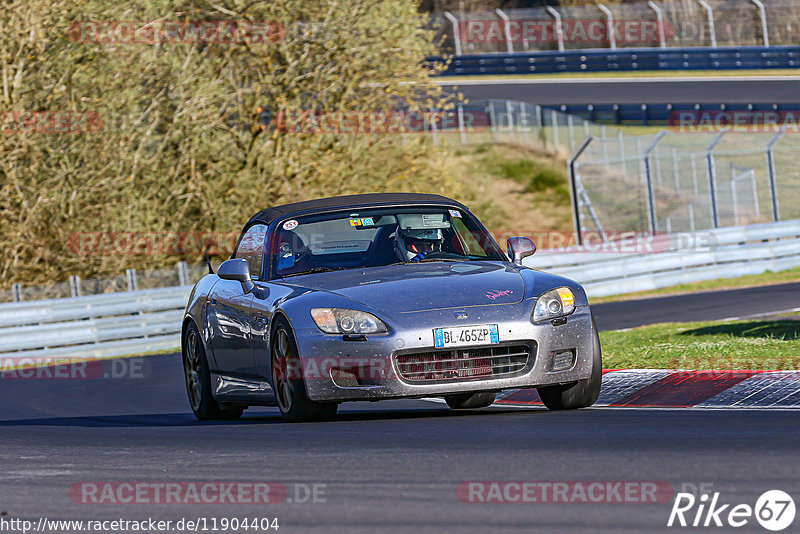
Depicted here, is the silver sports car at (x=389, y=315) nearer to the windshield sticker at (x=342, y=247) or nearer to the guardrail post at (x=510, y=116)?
the windshield sticker at (x=342, y=247)

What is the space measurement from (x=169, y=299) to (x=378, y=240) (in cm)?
1278

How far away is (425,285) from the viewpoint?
817 centimetres

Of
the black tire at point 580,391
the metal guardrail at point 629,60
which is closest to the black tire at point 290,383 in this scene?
the black tire at point 580,391

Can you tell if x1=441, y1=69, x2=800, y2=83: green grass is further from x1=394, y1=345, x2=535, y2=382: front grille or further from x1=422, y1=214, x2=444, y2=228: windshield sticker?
x1=394, y1=345, x2=535, y2=382: front grille

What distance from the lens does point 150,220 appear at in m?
25.1

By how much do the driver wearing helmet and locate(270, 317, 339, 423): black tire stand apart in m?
1.16

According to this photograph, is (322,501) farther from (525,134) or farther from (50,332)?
(525,134)

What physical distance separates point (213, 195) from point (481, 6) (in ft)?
158

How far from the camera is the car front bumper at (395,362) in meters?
7.78

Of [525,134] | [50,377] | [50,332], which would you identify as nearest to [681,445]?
[50,377]

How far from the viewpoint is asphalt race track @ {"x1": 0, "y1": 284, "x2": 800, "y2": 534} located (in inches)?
195
